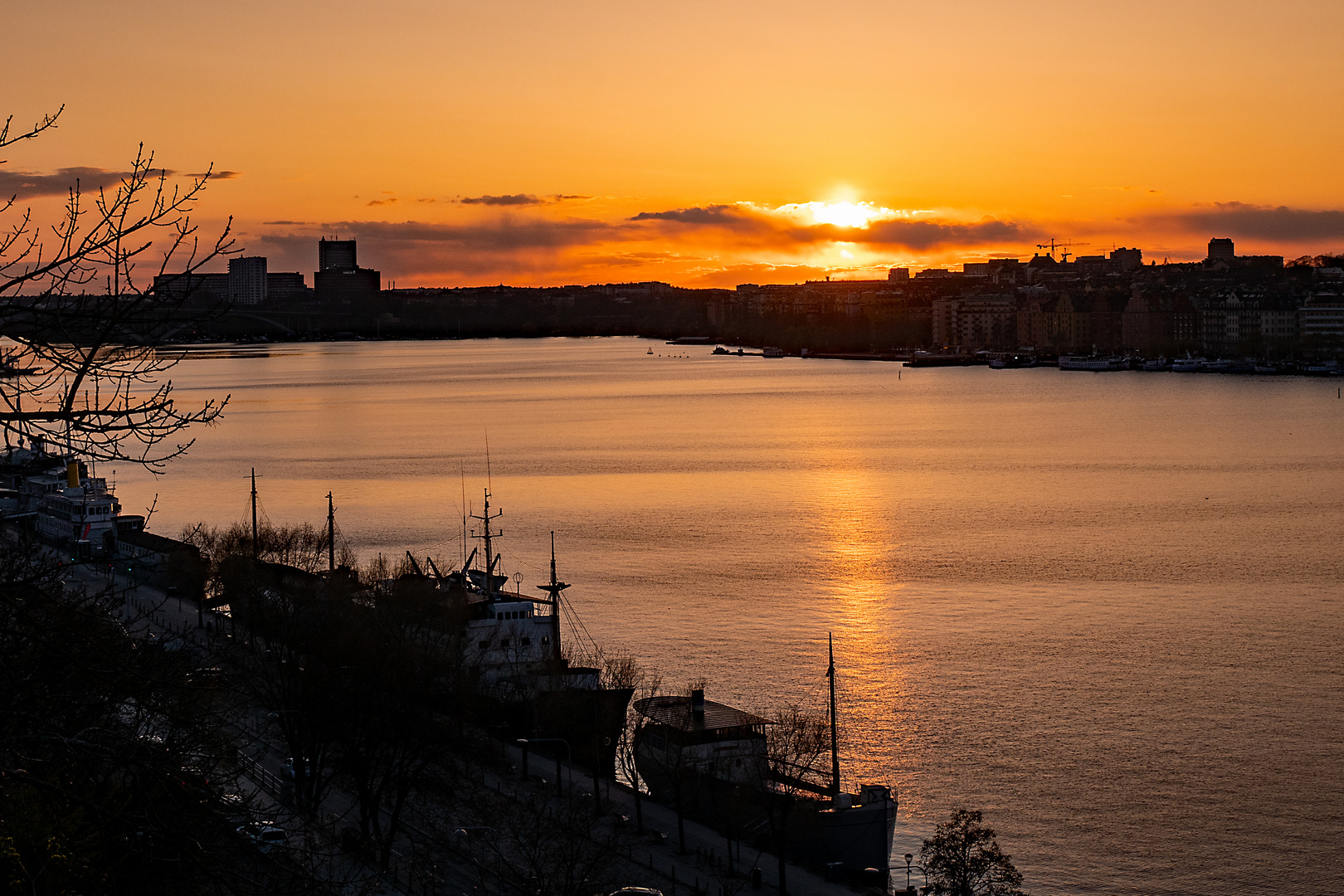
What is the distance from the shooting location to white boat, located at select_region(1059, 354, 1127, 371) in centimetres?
7331

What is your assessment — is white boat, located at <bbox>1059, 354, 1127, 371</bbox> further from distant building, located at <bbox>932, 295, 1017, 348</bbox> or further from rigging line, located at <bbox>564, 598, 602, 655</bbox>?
rigging line, located at <bbox>564, 598, 602, 655</bbox>

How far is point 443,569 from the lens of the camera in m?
18.1

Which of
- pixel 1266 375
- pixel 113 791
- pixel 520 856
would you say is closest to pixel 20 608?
pixel 113 791

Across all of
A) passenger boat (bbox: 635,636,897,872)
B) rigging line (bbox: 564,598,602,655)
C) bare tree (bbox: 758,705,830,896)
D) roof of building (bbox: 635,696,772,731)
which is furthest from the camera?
rigging line (bbox: 564,598,602,655)

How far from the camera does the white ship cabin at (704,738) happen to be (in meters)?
8.98

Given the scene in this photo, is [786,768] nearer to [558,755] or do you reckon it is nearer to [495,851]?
[558,755]

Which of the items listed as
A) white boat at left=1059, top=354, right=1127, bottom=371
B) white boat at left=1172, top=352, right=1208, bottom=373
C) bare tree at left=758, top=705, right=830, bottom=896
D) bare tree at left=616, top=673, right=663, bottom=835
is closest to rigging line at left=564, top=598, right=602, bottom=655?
bare tree at left=616, top=673, right=663, bottom=835

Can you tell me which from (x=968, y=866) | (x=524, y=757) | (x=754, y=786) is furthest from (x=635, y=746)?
(x=968, y=866)

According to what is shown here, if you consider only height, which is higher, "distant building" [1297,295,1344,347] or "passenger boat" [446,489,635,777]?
"distant building" [1297,295,1344,347]

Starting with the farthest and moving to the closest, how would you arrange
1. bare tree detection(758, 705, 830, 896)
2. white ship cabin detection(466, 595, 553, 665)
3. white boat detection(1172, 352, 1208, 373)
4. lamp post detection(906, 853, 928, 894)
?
1. white boat detection(1172, 352, 1208, 373)
2. white ship cabin detection(466, 595, 553, 665)
3. bare tree detection(758, 705, 830, 896)
4. lamp post detection(906, 853, 928, 894)

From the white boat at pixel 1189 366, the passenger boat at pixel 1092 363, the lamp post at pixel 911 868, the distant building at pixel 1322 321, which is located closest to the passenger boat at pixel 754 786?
the lamp post at pixel 911 868

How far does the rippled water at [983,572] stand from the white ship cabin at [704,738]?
3.67ft

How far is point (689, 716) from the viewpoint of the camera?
377 inches

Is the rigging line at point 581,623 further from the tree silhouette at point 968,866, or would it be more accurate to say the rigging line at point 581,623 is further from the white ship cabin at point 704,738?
the tree silhouette at point 968,866
